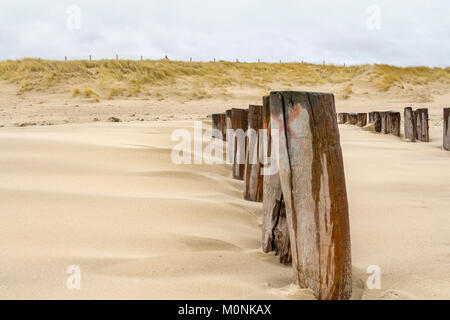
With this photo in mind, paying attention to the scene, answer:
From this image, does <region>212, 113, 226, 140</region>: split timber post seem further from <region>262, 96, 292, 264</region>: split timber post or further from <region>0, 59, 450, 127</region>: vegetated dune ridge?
<region>0, 59, 450, 127</region>: vegetated dune ridge

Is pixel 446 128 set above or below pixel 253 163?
above

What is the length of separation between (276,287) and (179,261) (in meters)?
0.47

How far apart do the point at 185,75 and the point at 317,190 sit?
2902 cm

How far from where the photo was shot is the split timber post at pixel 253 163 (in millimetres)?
3369

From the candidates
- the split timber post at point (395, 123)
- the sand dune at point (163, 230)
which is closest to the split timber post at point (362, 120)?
the split timber post at point (395, 123)

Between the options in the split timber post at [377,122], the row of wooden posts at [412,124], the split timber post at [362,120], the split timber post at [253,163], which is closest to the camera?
the split timber post at [253,163]

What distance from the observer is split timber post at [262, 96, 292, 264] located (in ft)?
6.83

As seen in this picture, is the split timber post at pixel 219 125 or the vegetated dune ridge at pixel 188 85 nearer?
the split timber post at pixel 219 125

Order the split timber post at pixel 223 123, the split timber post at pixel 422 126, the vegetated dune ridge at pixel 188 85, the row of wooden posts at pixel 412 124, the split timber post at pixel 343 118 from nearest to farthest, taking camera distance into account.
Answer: the row of wooden posts at pixel 412 124 < the split timber post at pixel 223 123 < the split timber post at pixel 422 126 < the split timber post at pixel 343 118 < the vegetated dune ridge at pixel 188 85

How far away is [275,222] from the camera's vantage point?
7.01ft

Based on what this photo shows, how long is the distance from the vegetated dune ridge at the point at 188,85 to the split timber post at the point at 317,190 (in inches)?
564

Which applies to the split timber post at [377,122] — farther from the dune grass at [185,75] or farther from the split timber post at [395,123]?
the dune grass at [185,75]

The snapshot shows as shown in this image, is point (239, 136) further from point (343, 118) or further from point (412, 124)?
point (343, 118)

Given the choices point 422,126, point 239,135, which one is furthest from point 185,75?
point 239,135
